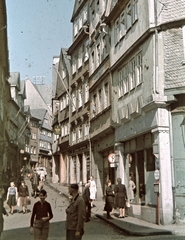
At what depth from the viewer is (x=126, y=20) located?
17.2m

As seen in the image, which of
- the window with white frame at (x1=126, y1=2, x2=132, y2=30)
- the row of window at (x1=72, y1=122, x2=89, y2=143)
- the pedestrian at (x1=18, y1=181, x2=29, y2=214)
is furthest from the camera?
the row of window at (x1=72, y1=122, x2=89, y2=143)

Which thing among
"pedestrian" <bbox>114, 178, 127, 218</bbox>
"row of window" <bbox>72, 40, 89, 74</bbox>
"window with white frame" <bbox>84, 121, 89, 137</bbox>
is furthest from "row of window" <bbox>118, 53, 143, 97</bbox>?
"window with white frame" <bbox>84, 121, 89, 137</bbox>

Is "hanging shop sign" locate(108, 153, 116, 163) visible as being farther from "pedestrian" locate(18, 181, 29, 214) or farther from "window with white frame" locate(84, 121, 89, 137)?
"window with white frame" locate(84, 121, 89, 137)

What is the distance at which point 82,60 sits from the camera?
24094 mm

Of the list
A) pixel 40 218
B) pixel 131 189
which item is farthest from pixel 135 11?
pixel 40 218

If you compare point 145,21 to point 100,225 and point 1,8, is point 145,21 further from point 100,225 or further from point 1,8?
point 100,225

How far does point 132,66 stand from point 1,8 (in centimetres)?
596

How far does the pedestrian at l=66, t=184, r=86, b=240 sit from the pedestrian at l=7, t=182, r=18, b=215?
19.2 feet

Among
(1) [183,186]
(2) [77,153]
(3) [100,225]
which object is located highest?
(2) [77,153]

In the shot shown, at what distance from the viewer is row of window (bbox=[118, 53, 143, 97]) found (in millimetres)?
15625

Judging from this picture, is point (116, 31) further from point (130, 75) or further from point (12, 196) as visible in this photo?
point (12, 196)

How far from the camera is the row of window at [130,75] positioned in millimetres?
15625

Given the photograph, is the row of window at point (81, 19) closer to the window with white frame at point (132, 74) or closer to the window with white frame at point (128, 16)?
the window with white frame at point (128, 16)

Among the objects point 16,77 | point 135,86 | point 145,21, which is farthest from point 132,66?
point 16,77
